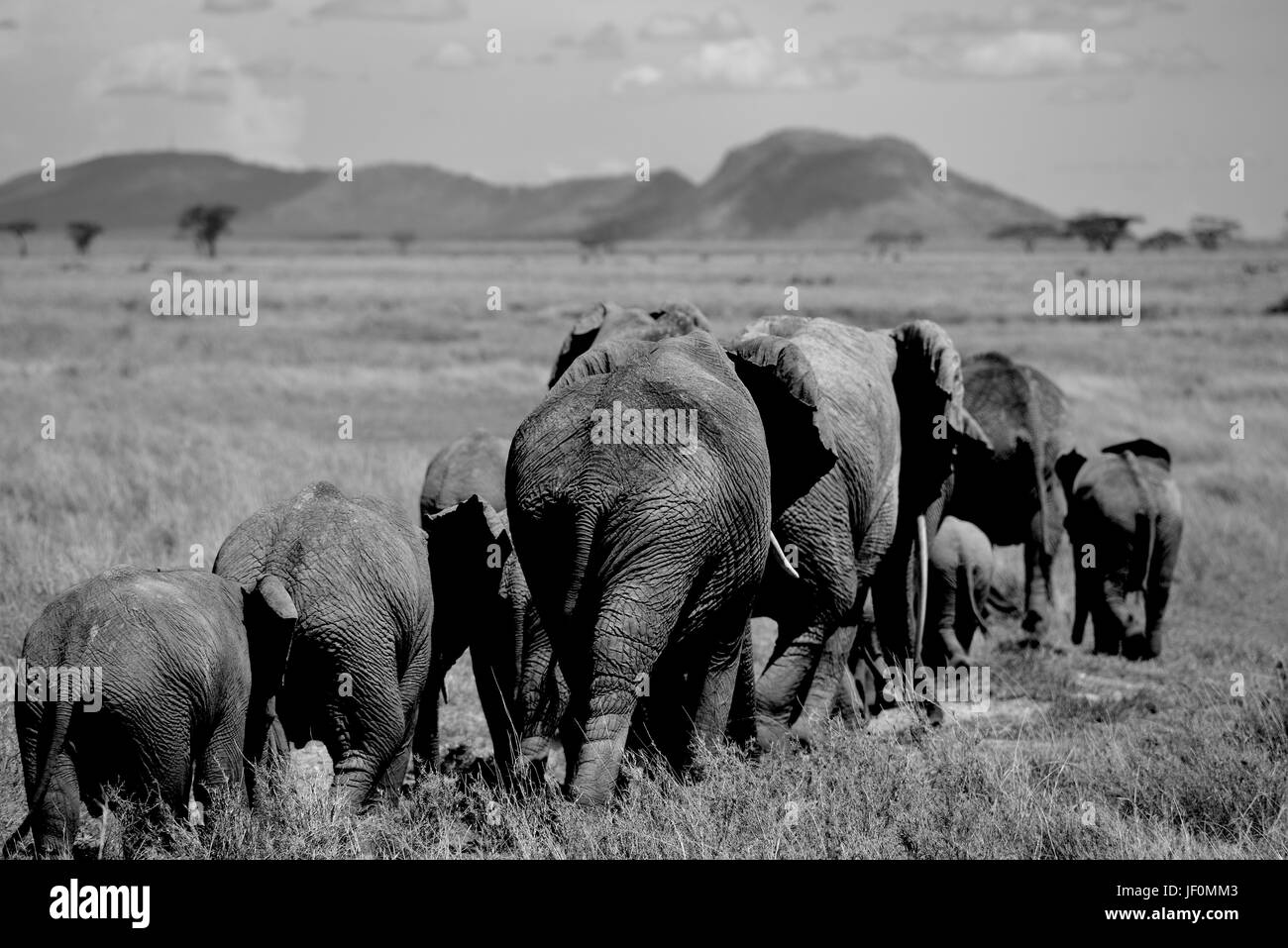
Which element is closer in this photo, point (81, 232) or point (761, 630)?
point (761, 630)

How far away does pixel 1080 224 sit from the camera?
112 metres

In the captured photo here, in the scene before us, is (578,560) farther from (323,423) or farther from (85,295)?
(85,295)

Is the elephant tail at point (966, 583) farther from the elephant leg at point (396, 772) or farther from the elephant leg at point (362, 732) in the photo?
the elephant leg at point (362, 732)

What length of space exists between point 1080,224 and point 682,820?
112785 millimetres

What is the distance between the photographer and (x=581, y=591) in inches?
220

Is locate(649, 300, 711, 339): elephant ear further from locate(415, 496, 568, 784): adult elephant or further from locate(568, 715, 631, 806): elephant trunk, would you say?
locate(568, 715, 631, 806): elephant trunk

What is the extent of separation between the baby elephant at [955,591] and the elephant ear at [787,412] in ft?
15.7

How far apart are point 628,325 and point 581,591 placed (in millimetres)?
3115

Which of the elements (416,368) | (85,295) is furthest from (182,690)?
(85,295)

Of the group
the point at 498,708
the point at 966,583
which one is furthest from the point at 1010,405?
the point at 498,708

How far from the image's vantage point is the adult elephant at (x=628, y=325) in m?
7.45

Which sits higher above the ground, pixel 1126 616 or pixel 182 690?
pixel 182 690

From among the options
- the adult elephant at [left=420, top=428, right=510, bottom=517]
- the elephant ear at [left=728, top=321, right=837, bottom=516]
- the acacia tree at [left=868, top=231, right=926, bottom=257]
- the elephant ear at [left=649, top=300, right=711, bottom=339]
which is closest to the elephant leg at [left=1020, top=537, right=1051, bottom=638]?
the adult elephant at [left=420, top=428, right=510, bottom=517]

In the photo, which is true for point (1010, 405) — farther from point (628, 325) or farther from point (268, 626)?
point (268, 626)
